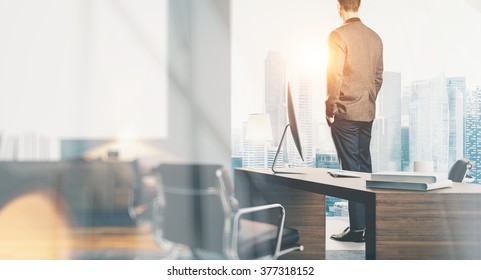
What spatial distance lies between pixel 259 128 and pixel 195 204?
81cm

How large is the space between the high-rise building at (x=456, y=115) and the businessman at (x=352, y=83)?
0.43 meters

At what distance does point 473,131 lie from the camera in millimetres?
3160

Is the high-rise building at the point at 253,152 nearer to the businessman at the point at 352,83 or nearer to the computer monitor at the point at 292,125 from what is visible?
the computer monitor at the point at 292,125

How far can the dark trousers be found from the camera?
3.17m

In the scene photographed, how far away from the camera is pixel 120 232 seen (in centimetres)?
288

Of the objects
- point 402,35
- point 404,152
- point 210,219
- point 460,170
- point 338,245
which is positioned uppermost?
point 402,35

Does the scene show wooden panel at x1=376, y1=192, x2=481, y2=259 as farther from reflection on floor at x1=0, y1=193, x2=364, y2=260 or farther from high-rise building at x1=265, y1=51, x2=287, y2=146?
high-rise building at x1=265, y1=51, x2=287, y2=146

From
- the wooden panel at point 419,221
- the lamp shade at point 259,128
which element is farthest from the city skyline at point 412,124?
the wooden panel at point 419,221

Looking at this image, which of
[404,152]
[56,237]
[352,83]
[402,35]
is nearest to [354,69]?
[352,83]

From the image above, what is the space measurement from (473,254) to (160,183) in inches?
65.3

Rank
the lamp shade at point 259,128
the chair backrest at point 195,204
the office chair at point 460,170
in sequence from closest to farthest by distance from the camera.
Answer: the chair backrest at point 195,204 → the lamp shade at point 259,128 → the office chair at point 460,170

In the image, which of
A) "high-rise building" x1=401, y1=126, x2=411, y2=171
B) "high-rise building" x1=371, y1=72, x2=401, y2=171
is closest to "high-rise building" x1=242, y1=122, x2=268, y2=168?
"high-rise building" x1=371, y1=72, x2=401, y2=171

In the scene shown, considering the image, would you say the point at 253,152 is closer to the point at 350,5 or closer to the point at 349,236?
the point at 349,236

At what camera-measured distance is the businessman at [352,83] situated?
3.16 m
